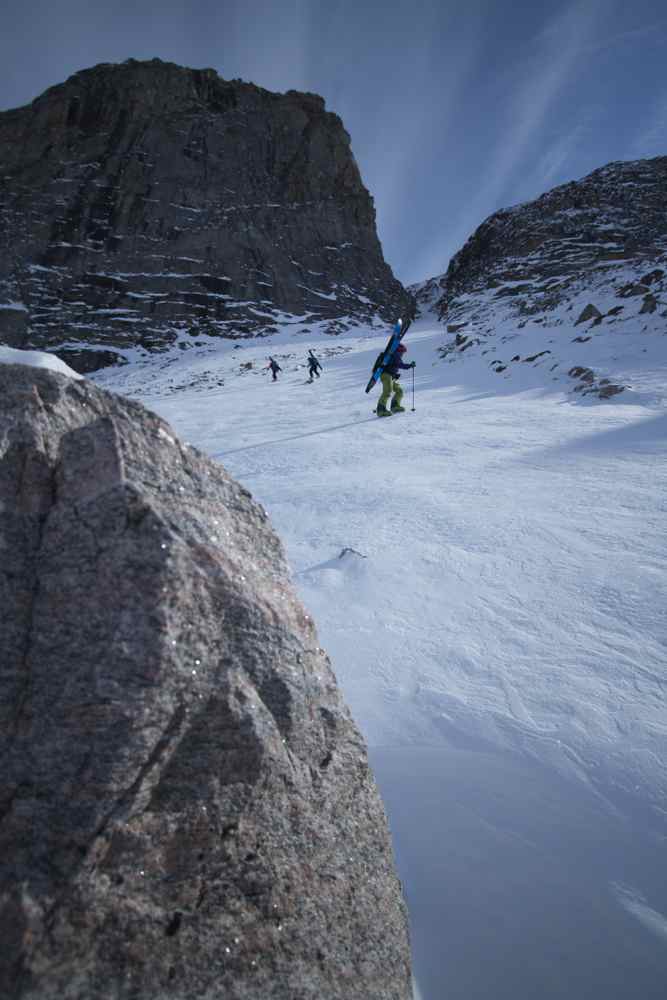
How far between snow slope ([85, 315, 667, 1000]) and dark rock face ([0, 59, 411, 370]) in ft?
118

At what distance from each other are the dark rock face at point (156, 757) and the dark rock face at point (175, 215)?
128ft

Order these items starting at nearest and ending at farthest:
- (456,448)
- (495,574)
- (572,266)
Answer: (495,574)
(456,448)
(572,266)

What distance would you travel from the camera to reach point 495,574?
10.5 feet

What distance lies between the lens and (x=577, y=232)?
37281 millimetres

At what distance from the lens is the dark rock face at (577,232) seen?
107 ft

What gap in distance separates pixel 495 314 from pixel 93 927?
24890mm

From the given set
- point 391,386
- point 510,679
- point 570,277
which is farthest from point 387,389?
point 570,277

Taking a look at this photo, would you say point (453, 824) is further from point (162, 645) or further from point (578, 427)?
point (578, 427)

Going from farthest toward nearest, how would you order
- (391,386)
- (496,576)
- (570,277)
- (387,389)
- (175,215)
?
(175,215), (570,277), (391,386), (387,389), (496,576)

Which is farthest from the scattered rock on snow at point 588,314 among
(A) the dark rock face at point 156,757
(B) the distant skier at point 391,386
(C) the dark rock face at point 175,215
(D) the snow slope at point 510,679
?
(C) the dark rock face at point 175,215

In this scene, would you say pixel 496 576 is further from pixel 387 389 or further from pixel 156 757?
Answer: pixel 387 389

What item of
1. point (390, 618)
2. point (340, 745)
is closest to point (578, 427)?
point (390, 618)

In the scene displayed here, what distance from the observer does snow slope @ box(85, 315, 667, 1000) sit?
1.50m

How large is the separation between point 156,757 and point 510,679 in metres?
1.84
